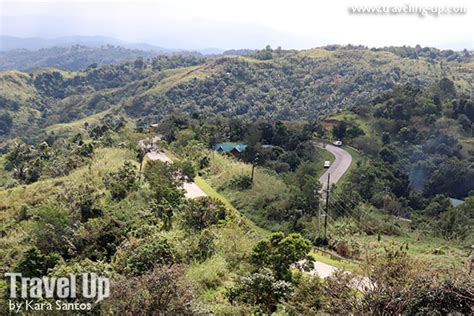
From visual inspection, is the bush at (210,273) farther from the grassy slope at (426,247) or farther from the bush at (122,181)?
the bush at (122,181)

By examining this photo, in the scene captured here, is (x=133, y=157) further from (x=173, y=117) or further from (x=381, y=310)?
(x=381, y=310)

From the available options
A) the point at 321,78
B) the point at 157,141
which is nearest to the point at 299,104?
the point at 321,78

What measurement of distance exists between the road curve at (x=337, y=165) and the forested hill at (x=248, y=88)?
39.6 m

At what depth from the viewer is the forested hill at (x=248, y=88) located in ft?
333

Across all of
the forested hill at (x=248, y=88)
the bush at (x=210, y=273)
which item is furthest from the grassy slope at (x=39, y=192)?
the forested hill at (x=248, y=88)

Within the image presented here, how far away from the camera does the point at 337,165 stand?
1951 inches

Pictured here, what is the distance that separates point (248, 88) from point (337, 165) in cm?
6737

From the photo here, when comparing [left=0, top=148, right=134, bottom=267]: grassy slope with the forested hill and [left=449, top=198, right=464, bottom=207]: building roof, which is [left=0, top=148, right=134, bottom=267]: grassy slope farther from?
the forested hill

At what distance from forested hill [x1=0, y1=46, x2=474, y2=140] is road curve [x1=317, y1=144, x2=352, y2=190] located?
39.6 meters

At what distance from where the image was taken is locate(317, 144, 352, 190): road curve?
4549cm

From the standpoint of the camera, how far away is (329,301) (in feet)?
39.8

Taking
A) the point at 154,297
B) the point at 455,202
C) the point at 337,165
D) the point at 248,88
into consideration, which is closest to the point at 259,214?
the point at 337,165

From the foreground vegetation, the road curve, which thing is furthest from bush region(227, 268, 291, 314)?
the road curve

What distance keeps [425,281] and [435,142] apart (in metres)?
47.4
